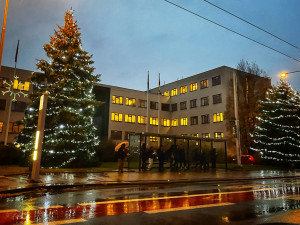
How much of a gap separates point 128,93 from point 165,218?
44671mm

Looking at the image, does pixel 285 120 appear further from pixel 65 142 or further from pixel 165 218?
pixel 165 218

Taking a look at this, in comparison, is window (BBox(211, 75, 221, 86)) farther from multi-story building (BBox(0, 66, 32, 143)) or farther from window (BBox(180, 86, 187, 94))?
multi-story building (BBox(0, 66, 32, 143))

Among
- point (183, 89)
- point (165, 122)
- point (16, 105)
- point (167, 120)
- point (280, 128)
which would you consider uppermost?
point (183, 89)

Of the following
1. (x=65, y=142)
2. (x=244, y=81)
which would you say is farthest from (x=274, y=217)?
(x=244, y=81)

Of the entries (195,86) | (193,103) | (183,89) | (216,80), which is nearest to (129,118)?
(193,103)

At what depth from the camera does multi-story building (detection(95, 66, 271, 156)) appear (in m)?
43.8

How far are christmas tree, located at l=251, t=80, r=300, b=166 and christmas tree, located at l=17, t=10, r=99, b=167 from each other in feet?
72.2

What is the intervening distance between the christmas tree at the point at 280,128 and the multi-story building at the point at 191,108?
8.18m

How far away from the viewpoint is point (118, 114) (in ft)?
157

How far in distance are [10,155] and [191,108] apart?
34.2m

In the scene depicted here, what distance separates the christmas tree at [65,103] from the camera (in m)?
20.0

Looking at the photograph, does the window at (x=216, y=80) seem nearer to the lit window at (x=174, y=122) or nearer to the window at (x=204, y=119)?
the window at (x=204, y=119)

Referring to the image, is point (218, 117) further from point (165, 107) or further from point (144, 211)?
point (144, 211)

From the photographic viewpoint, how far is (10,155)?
23797 millimetres
